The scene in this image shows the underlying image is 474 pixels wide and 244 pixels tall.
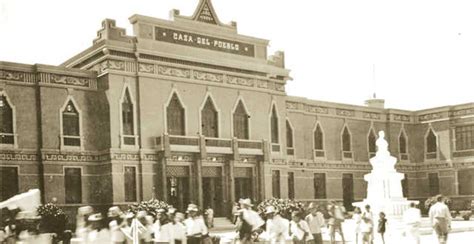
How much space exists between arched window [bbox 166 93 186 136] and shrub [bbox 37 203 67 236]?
7.38 metres

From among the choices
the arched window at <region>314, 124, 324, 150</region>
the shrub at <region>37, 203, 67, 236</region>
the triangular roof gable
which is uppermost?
the triangular roof gable

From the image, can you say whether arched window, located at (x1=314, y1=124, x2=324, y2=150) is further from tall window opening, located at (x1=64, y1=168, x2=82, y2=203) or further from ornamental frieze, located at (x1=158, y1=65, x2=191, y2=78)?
tall window opening, located at (x1=64, y1=168, x2=82, y2=203)

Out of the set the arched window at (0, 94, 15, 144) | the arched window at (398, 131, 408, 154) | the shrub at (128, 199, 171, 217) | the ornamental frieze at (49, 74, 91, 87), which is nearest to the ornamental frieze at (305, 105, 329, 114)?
the arched window at (398, 131, 408, 154)

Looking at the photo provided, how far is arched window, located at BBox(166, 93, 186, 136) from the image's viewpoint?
1240 inches

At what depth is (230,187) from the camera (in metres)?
32.5

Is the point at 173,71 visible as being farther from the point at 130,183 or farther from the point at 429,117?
the point at 429,117

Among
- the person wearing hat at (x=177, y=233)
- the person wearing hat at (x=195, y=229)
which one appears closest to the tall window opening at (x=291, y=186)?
the person wearing hat at (x=195, y=229)

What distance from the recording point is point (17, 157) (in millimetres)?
27672

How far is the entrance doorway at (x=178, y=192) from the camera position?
31062 mm

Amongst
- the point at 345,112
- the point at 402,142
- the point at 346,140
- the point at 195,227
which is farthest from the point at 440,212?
the point at 402,142

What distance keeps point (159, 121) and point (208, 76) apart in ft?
13.4

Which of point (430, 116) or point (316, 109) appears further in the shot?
point (430, 116)

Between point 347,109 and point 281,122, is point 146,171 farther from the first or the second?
point 347,109

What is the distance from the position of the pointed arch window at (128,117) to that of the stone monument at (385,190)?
1161 cm
